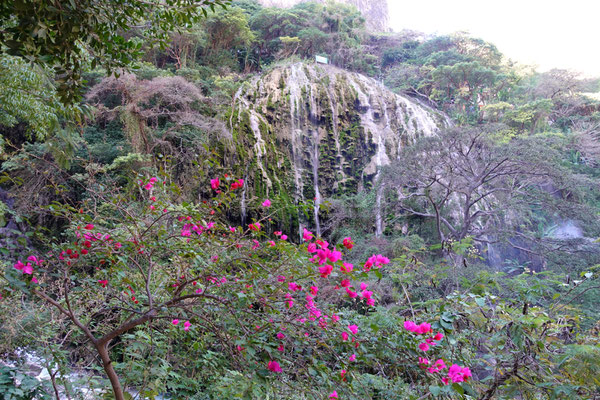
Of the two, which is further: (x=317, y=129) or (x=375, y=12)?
(x=375, y=12)

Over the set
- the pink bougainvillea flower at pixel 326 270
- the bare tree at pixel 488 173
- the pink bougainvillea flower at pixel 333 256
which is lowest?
the bare tree at pixel 488 173

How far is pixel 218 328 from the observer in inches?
57.6

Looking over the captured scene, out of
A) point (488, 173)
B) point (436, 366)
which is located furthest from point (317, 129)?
point (436, 366)

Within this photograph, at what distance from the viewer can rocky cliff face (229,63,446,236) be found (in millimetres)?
9648

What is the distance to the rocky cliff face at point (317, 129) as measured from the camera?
9.65 metres

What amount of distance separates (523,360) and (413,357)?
53cm

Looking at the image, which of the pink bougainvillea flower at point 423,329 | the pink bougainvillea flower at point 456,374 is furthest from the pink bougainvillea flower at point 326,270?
the pink bougainvillea flower at point 456,374

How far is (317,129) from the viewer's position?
1105cm

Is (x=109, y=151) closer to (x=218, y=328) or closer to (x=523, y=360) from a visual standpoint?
(x=218, y=328)

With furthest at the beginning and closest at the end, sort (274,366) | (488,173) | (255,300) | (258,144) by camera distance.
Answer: (258,144) → (488,173) → (255,300) → (274,366)

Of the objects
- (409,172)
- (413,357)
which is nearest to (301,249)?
(413,357)

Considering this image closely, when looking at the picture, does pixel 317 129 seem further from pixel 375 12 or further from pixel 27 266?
pixel 375 12

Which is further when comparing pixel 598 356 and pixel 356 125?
pixel 356 125

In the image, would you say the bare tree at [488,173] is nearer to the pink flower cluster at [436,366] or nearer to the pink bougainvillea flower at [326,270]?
the pink flower cluster at [436,366]
